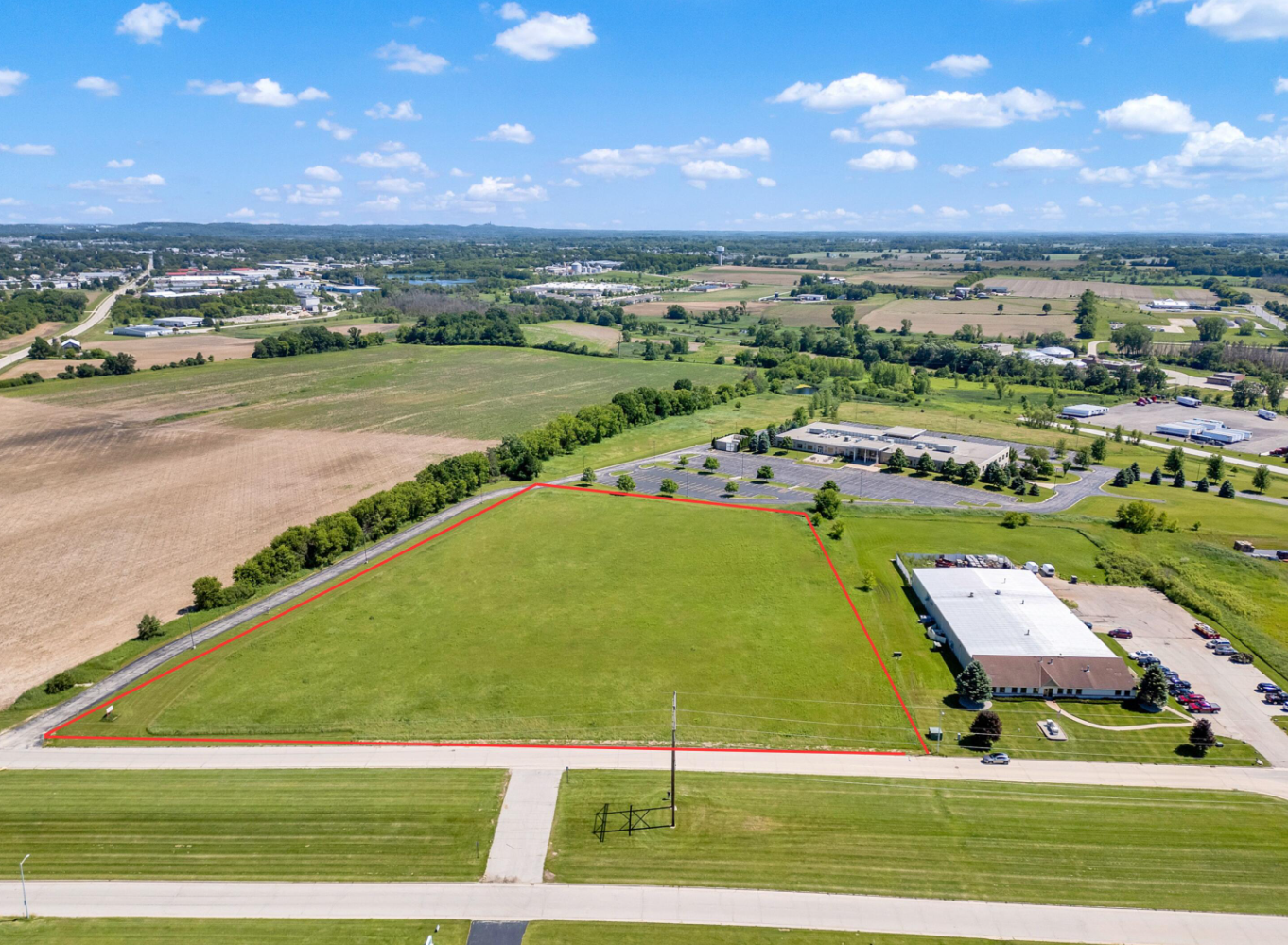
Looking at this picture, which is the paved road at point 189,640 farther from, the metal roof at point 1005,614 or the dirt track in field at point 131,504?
the metal roof at point 1005,614

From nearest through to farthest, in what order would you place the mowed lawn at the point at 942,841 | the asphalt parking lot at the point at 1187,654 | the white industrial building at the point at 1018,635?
the mowed lawn at the point at 942,841 → the asphalt parking lot at the point at 1187,654 → the white industrial building at the point at 1018,635

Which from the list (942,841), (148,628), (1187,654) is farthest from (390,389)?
(1187,654)

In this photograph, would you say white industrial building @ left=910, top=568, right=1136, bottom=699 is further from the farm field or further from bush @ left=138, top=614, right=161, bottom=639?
the farm field

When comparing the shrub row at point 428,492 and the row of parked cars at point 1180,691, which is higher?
the shrub row at point 428,492

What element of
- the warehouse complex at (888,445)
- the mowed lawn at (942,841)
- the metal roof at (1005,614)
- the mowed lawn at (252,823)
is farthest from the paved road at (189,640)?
the warehouse complex at (888,445)

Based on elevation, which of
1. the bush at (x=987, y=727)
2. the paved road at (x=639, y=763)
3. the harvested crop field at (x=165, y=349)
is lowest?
the paved road at (x=639, y=763)

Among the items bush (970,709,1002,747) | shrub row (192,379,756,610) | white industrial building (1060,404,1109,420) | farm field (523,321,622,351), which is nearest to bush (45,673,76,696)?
shrub row (192,379,756,610)
